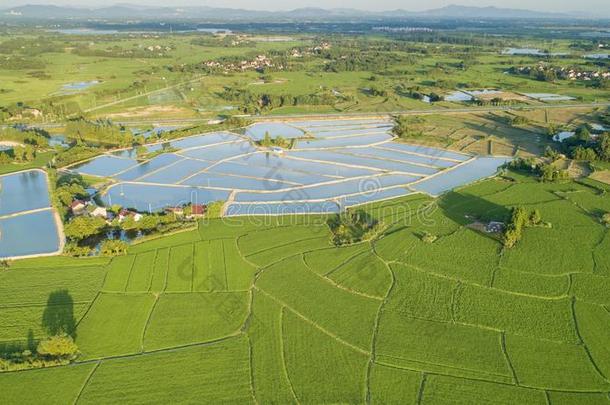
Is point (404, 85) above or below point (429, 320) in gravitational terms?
above

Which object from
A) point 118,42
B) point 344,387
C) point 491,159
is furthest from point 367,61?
point 344,387

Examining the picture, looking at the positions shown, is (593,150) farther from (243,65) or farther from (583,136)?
(243,65)

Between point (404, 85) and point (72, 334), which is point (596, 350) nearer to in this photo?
point (72, 334)

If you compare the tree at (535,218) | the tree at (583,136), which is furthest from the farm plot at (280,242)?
the tree at (583,136)

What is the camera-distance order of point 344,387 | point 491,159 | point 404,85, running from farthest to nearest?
1. point 404,85
2. point 491,159
3. point 344,387

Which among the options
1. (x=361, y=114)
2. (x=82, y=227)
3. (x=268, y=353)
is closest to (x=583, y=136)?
(x=361, y=114)

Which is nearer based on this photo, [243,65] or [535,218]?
[535,218]
